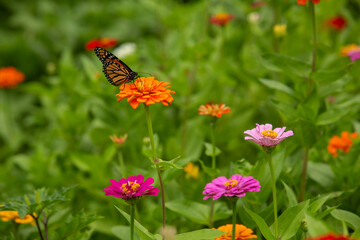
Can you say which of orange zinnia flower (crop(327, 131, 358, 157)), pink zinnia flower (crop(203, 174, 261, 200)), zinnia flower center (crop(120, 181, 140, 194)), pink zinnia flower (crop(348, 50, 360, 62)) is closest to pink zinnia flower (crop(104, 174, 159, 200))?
zinnia flower center (crop(120, 181, 140, 194))

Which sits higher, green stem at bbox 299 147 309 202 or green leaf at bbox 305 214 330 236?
green leaf at bbox 305 214 330 236

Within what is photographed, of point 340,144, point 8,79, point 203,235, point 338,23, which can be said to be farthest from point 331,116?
point 8,79

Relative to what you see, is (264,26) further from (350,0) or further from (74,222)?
(74,222)

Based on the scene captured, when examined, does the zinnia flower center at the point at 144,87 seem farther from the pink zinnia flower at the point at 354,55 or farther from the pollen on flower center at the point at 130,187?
the pink zinnia flower at the point at 354,55

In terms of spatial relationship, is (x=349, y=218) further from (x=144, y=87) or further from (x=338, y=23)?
(x=338, y=23)

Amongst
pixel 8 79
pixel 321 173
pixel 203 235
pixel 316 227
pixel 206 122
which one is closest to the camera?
pixel 316 227

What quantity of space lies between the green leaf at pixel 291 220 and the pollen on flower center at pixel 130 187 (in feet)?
1.08

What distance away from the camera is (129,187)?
0.88 meters

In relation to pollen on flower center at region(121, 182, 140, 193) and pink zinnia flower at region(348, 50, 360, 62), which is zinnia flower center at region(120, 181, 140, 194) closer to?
pollen on flower center at region(121, 182, 140, 193)

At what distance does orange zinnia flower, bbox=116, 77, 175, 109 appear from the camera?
93 centimetres

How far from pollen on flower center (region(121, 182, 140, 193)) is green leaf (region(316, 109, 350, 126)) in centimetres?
60

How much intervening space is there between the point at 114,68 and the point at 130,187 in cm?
45

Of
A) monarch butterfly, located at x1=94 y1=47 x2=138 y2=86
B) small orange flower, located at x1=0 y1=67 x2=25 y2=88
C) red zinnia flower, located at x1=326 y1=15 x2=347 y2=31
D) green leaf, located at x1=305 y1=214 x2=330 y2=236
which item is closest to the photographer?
green leaf, located at x1=305 y1=214 x2=330 y2=236

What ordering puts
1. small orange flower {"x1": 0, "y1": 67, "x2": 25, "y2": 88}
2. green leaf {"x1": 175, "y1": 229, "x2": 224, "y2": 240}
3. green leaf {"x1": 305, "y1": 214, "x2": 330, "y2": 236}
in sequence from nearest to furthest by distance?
green leaf {"x1": 305, "y1": 214, "x2": 330, "y2": 236}, green leaf {"x1": 175, "y1": 229, "x2": 224, "y2": 240}, small orange flower {"x1": 0, "y1": 67, "x2": 25, "y2": 88}
